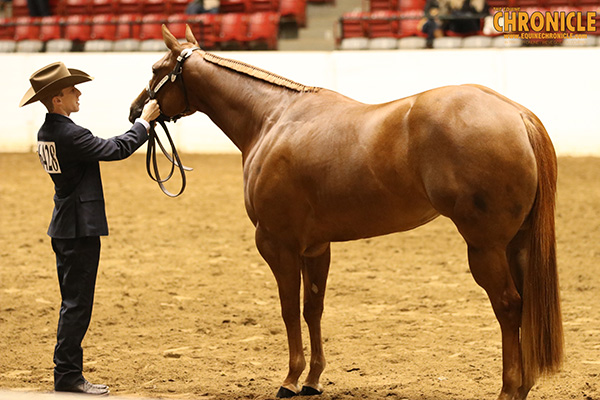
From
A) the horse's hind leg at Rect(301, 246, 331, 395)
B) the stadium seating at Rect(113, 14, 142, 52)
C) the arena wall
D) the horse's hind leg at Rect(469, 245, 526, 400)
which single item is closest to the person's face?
the horse's hind leg at Rect(301, 246, 331, 395)

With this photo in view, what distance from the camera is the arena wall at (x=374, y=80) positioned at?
37.3 feet

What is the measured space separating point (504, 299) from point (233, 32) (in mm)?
11639

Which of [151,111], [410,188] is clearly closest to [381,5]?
[151,111]

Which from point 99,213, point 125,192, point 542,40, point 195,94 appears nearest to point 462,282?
point 195,94

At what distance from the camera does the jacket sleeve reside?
12.4 feet

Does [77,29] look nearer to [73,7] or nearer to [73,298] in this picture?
[73,7]

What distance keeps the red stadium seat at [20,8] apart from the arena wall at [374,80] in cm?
430

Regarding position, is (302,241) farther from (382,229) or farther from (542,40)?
(542,40)

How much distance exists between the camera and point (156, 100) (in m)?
4.45

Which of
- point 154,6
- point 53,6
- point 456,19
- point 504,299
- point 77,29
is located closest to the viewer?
point 504,299

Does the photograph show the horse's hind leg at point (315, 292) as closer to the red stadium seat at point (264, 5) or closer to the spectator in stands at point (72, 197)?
the spectator in stands at point (72, 197)

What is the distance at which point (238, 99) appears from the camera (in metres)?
4.36

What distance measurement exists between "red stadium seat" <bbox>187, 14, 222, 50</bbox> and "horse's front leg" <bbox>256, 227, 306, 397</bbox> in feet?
34.0

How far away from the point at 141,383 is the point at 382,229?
1.65 meters
